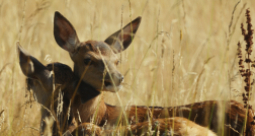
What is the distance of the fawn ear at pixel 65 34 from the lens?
17.5ft

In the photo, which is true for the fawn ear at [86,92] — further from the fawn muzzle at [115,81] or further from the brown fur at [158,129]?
the brown fur at [158,129]

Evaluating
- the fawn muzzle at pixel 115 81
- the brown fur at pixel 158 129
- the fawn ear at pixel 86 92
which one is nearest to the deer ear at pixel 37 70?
the fawn ear at pixel 86 92

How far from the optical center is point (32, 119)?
5.71 m

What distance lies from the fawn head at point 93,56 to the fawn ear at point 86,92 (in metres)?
0.05

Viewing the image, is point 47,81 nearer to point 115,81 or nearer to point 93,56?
point 93,56

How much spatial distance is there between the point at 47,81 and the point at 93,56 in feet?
2.13

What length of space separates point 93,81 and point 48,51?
12.5 feet

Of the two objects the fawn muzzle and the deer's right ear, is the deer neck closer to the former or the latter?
the fawn muzzle

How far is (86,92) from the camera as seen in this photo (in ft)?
15.6

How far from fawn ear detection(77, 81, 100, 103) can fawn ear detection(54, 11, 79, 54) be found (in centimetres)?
71

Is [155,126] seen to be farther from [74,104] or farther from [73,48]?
[73,48]

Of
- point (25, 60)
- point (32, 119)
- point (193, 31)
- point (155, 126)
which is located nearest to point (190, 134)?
point (155, 126)

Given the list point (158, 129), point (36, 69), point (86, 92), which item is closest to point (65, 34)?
point (36, 69)

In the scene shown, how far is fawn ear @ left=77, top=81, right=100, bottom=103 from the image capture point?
472 cm
